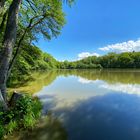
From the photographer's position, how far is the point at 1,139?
608 centimetres

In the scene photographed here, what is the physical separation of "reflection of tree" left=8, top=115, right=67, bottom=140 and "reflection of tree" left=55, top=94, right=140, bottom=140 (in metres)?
0.29

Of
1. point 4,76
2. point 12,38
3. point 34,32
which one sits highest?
point 34,32

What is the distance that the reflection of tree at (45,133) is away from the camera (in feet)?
21.2

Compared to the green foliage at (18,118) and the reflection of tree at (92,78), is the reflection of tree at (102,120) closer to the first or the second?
the green foliage at (18,118)

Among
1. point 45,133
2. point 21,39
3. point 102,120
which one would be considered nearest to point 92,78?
point 21,39

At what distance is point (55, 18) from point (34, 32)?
2.01 meters

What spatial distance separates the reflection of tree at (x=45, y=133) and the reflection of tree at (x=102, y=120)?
29 centimetres

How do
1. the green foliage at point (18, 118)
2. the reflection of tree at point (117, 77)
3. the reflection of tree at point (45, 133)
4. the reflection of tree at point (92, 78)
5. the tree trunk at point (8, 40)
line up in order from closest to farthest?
1. the reflection of tree at point (45, 133)
2. the green foliage at point (18, 118)
3. the tree trunk at point (8, 40)
4. the reflection of tree at point (92, 78)
5. the reflection of tree at point (117, 77)

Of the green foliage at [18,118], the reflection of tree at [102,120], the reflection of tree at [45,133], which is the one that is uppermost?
the green foliage at [18,118]

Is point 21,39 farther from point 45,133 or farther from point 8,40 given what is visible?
point 45,133

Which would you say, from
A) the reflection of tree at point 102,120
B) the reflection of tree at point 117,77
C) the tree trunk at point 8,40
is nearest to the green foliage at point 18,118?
the tree trunk at point 8,40

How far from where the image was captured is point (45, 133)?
6832 mm

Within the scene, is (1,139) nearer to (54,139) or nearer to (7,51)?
(54,139)

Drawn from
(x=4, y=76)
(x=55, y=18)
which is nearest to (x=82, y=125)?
(x=4, y=76)
